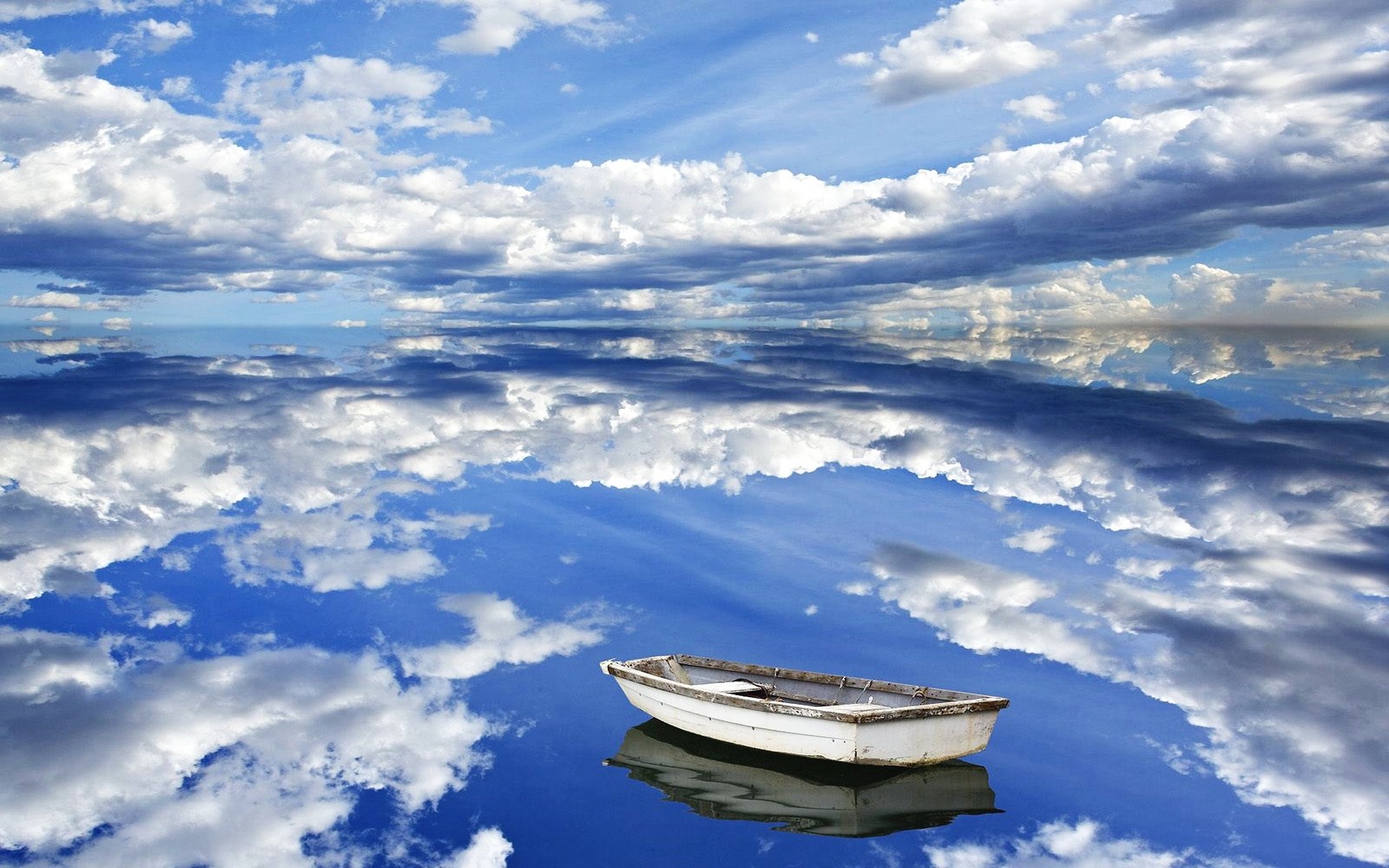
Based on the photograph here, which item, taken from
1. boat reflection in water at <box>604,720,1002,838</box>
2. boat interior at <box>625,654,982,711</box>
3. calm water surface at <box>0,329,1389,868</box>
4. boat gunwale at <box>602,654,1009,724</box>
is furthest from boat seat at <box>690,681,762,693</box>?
calm water surface at <box>0,329,1389,868</box>

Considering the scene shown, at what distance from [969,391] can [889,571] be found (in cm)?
8246

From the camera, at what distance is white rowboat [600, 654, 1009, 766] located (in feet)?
70.3

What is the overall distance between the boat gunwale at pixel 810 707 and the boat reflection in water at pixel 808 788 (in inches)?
66.8

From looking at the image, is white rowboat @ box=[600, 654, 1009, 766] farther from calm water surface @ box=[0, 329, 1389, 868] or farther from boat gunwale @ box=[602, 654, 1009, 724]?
calm water surface @ box=[0, 329, 1389, 868]

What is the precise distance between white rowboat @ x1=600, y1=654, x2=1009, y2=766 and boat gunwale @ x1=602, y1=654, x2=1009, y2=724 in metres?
0.03

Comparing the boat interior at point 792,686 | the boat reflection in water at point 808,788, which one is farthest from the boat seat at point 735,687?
the boat reflection in water at point 808,788

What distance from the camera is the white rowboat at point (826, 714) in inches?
843

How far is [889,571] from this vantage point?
4019 centimetres

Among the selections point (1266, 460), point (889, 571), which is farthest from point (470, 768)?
point (1266, 460)

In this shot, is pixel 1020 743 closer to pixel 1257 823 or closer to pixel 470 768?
pixel 1257 823

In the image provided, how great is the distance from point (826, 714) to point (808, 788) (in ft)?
7.12

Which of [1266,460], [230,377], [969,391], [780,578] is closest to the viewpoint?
[780,578]

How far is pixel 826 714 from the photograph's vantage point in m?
21.3

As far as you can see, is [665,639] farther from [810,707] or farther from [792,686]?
[810,707]
